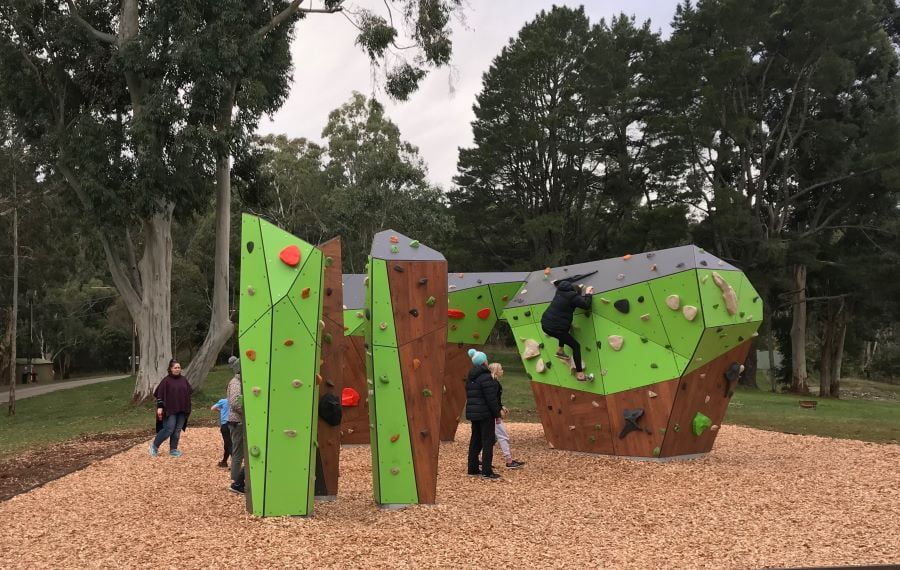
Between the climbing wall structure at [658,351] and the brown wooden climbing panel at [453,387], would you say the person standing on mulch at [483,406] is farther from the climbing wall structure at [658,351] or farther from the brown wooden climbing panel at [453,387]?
the brown wooden climbing panel at [453,387]

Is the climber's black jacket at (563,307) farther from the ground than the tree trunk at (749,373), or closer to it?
farther from the ground

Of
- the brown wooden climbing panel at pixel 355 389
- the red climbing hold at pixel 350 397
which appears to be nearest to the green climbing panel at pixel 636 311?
the brown wooden climbing panel at pixel 355 389

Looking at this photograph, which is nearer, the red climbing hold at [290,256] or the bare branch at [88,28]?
the red climbing hold at [290,256]

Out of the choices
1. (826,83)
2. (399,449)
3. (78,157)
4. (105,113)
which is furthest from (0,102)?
(826,83)

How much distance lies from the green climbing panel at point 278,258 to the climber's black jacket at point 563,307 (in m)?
4.31

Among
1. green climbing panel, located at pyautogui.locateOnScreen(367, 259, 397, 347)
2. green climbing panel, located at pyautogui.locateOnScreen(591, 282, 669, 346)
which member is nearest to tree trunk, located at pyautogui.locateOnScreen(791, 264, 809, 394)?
green climbing panel, located at pyautogui.locateOnScreen(591, 282, 669, 346)

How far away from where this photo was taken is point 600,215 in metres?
33.7

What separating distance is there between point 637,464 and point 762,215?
925 inches

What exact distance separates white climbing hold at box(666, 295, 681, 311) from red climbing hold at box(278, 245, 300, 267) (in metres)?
5.23

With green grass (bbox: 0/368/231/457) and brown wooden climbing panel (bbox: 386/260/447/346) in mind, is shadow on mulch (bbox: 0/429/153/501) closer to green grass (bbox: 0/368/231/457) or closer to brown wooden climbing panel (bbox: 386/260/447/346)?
green grass (bbox: 0/368/231/457)

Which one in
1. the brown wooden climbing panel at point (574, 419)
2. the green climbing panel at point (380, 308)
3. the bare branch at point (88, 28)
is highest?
the bare branch at point (88, 28)

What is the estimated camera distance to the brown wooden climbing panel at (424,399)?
6965 millimetres

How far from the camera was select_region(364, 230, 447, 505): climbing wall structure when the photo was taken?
6.90 meters

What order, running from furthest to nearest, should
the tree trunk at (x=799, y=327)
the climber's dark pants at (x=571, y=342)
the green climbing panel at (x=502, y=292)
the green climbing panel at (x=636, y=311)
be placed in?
the tree trunk at (x=799, y=327), the green climbing panel at (x=502, y=292), the climber's dark pants at (x=571, y=342), the green climbing panel at (x=636, y=311)
